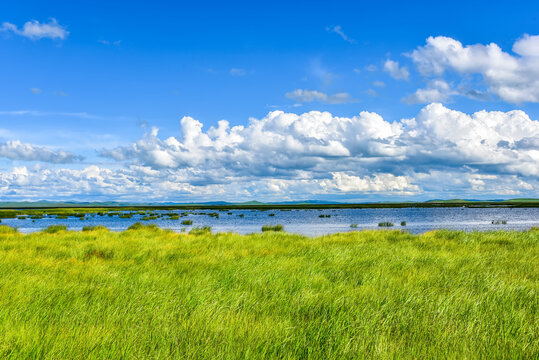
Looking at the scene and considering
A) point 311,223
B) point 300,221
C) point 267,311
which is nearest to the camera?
point 267,311

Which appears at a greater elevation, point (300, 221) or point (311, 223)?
point (311, 223)

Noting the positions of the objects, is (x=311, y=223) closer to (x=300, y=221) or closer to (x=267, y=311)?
(x=300, y=221)

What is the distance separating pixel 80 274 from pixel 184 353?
570cm

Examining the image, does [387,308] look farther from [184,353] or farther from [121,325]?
[121,325]

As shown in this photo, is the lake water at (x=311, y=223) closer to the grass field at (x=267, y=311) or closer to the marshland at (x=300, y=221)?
the marshland at (x=300, y=221)

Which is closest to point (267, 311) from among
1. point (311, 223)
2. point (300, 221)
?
point (311, 223)

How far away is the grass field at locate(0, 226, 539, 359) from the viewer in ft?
14.6

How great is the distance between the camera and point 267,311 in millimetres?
6043

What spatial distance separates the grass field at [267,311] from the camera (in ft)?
14.6

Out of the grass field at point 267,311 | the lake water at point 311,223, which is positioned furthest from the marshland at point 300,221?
the grass field at point 267,311

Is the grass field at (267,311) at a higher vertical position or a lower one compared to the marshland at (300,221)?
higher

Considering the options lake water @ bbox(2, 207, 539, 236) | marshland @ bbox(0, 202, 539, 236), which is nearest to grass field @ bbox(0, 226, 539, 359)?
lake water @ bbox(2, 207, 539, 236)

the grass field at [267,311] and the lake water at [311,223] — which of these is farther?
the lake water at [311,223]

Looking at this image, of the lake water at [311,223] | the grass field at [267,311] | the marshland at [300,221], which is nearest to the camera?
the grass field at [267,311]
